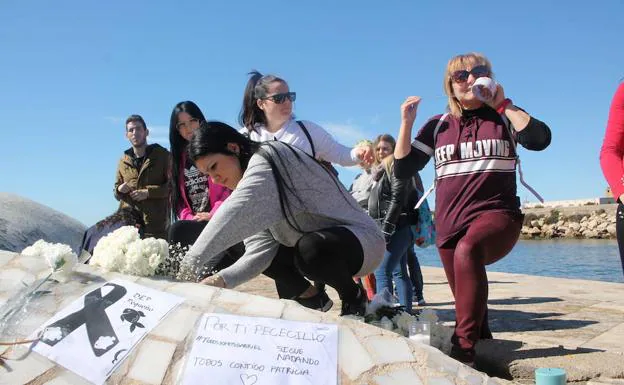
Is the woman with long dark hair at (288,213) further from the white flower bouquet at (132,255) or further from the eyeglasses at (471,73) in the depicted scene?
the eyeglasses at (471,73)

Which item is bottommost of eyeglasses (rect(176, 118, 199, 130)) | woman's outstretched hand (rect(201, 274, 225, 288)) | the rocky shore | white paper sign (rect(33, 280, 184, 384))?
the rocky shore

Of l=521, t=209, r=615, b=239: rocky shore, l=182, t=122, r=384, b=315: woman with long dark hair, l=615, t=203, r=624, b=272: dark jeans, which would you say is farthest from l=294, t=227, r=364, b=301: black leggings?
l=521, t=209, r=615, b=239: rocky shore

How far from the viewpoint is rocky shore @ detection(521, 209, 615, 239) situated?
3491cm

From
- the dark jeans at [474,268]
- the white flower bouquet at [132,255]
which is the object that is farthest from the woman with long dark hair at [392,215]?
the white flower bouquet at [132,255]

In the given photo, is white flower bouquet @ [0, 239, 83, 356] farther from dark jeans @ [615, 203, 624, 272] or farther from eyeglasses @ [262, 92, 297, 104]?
dark jeans @ [615, 203, 624, 272]

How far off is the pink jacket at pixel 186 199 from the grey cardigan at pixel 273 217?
2.69 feet

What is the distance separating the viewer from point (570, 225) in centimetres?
3853

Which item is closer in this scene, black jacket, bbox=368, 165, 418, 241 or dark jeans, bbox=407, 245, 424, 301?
Result: black jacket, bbox=368, 165, 418, 241

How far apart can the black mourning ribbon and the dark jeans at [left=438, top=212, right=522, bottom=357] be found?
1621 mm

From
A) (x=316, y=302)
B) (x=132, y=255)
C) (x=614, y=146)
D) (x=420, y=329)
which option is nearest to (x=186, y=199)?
(x=316, y=302)

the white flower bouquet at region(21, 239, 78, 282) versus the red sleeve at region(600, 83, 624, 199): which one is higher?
the red sleeve at region(600, 83, 624, 199)

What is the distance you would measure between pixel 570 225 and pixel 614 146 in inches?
1543

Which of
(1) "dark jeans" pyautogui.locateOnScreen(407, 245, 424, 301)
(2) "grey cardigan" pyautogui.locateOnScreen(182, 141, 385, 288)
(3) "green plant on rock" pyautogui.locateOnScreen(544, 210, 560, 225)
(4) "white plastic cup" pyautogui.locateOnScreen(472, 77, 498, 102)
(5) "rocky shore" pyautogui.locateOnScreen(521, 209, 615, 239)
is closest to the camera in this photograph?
(2) "grey cardigan" pyautogui.locateOnScreen(182, 141, 385, 288)

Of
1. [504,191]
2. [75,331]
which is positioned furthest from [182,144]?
[504,191]
